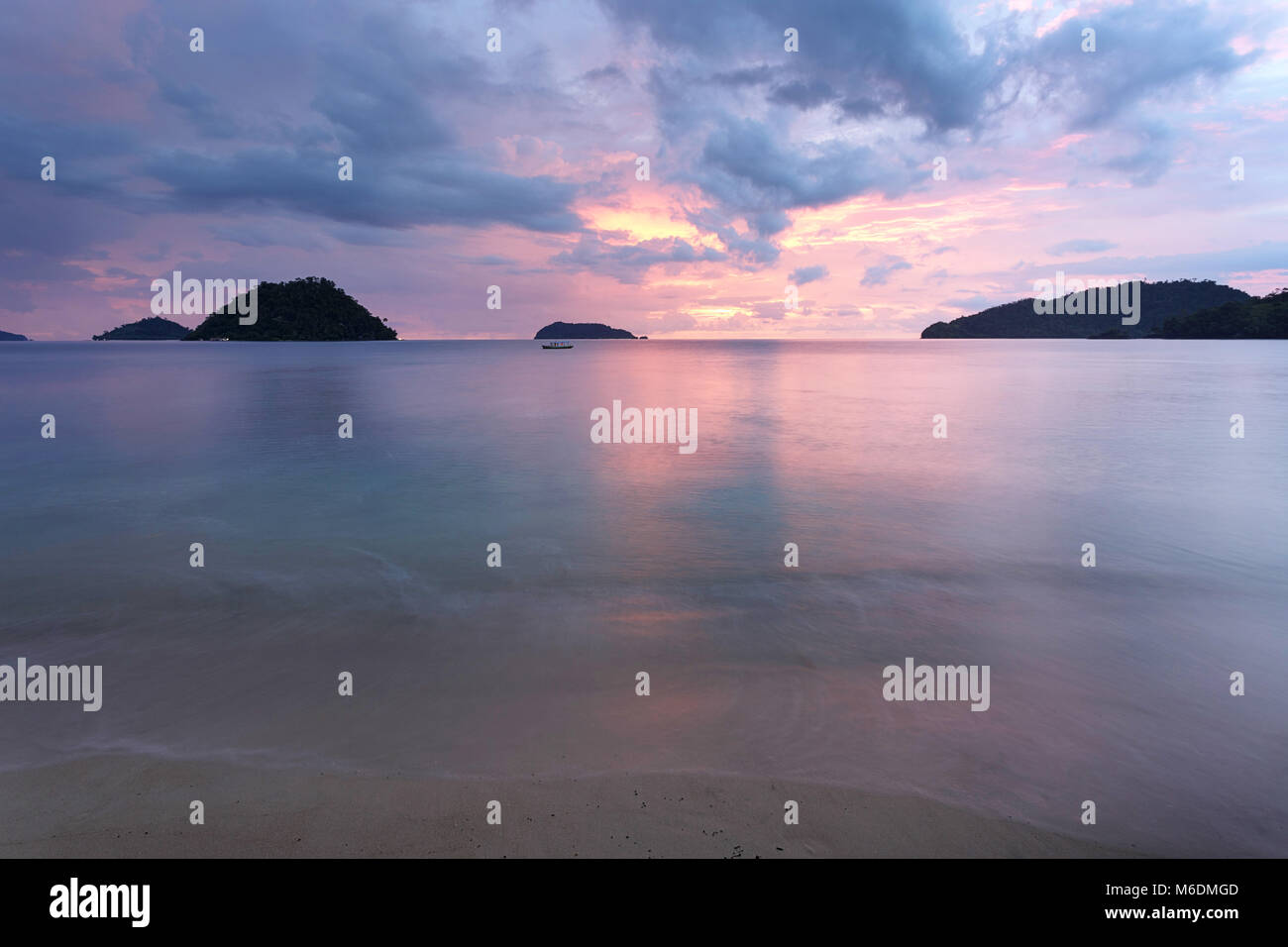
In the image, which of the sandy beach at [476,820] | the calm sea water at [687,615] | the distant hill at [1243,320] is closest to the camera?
the sandy beach at [476,820]

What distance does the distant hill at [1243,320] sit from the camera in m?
167

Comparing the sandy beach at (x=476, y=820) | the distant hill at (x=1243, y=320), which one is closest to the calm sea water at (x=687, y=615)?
the sandy beach at (x=476, y=820)

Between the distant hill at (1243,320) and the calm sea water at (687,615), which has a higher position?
the distant hill at (1243,320)

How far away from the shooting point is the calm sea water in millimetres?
5680

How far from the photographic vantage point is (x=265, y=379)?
5856 cm

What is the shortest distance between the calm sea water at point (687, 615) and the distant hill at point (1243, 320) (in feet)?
692

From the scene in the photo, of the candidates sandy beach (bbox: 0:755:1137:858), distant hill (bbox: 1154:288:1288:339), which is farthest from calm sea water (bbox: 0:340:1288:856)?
distant hill (bbox: 1154:288:1288:339)

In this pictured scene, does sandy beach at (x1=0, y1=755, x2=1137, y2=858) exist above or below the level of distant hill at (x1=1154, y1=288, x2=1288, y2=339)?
below

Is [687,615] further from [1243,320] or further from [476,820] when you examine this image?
[1243,320]

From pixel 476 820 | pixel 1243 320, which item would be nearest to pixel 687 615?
pixel 476 820

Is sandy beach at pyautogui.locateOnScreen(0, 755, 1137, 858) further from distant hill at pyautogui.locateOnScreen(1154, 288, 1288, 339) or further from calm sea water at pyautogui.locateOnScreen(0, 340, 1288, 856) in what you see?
distant hill at pyautogui.locateOnScreen(1154, 288, 1288, 339)

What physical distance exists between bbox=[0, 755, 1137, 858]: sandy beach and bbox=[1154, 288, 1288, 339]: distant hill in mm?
237768

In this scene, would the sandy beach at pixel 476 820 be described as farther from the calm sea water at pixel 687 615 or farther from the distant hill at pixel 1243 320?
the distant hill at pixel 1243 320

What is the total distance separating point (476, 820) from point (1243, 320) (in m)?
246
